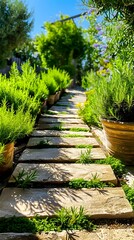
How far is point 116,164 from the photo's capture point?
2.34m

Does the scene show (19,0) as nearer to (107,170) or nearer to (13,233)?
(107,170)

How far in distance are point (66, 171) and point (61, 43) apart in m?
13.5

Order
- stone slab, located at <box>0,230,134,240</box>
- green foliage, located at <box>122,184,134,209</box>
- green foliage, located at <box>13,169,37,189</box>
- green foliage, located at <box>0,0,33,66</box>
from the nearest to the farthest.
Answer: stone slab, located at <box>0,230,134,240</box> < green foliage, located at <box>122,184,134,209</box> < green foliage, located at <box>13,169,37,189</box> < green foliage, located at <box>0,0,33,66</box>

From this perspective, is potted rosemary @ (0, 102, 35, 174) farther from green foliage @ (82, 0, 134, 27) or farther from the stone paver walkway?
green foliage @ (82, 0, 134, 27)

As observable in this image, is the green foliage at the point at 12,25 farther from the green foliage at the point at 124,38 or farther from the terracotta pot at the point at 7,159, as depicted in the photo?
the terracotta pot at the point at 7,159

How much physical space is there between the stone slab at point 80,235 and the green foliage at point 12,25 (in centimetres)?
809

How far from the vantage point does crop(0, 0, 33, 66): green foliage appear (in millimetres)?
8420

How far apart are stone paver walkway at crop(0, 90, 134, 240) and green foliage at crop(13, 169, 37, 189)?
3 centimetres

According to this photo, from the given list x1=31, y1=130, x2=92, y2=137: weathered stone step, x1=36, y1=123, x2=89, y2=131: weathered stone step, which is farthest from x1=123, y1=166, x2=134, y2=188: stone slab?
x1=36, y1=123, x2=89, y2=131: weathered stone step

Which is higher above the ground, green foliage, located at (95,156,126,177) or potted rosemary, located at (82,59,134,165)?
potted rosemary, located at (82,59,134,165)

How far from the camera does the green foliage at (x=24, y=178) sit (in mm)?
1881

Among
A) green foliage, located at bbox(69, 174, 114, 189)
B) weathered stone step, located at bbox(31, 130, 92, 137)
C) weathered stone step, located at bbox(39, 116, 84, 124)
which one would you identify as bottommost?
green foliage, located at bbox(69, 174, 114, 189)

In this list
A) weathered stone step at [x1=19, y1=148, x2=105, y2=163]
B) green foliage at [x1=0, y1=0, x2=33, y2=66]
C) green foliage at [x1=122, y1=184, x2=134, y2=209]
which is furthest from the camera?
green foliage at [x1=0, y1=0, x2=33, y2=66]

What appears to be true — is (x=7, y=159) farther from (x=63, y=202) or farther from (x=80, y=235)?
(x=80, y=235)
